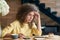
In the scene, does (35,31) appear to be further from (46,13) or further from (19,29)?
(46,13)

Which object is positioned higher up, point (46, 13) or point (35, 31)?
point (46, 13)

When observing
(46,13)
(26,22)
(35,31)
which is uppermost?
(46,13)

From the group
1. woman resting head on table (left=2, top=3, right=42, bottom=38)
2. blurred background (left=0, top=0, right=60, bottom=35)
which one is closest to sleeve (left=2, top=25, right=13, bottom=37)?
woman resting head on table (left=2, top=3, right=42, bottom=38)

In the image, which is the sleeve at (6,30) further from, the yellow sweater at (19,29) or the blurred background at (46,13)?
the blurred background at (46,13)

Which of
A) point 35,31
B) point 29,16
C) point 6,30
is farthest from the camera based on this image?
point 35,31

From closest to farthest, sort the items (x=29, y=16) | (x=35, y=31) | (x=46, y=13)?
(x=29, y=16) < (x=35, y=31) < (x=46, y=13)

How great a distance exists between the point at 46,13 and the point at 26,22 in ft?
5.55

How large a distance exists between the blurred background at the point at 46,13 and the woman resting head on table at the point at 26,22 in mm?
1442

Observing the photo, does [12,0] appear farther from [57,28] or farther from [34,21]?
[34,21]

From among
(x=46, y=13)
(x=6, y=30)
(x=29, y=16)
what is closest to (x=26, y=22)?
(x=29, y=16)

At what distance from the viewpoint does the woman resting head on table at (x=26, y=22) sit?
246 cm

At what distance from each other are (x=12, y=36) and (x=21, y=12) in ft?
1.66

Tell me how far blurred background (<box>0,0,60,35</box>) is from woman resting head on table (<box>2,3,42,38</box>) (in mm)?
1442

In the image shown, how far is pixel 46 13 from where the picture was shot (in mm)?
4180
